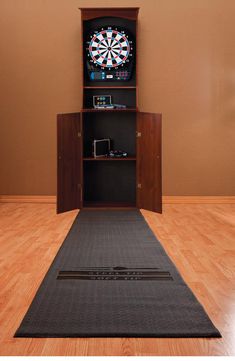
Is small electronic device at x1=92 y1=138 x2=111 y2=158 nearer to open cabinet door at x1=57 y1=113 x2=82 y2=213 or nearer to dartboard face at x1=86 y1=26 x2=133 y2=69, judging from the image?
open cabinet door at x1=57 y1=113 x2=82 y2=213

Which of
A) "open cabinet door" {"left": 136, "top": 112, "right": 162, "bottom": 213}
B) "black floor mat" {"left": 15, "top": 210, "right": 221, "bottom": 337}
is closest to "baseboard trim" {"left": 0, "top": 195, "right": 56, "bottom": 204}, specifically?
"open cabinet door" {"left": 136, "top": 112, "right": 162, "bottom": 213}

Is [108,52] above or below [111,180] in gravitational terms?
above

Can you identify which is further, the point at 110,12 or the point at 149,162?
the point at 110,12

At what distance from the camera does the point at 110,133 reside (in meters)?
7.41

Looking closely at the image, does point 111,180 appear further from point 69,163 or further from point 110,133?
point 69,163

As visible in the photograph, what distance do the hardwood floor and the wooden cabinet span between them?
46 cm

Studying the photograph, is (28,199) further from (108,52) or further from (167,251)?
(167,251)

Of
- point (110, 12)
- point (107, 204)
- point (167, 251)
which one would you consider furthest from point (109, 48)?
point (167, 251)

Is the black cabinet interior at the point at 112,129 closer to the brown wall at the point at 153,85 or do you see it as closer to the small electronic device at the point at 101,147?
the small electronic device at the point at 101,147

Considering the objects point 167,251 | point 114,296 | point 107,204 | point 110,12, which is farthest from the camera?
point 107,204

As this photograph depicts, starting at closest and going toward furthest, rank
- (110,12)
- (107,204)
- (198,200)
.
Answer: (110,12)
(107,204)
(198,200)

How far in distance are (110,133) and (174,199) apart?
1.30m

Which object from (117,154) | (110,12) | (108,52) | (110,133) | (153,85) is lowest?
(117,154)

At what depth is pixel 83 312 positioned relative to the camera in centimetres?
283
